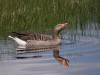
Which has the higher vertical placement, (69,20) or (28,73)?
(69,20)

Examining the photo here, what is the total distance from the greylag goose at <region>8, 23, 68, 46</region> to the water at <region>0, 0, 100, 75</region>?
21cm

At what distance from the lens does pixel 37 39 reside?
47.9 ft

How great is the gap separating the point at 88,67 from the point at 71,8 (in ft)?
22.1

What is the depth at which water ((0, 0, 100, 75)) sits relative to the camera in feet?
35.2

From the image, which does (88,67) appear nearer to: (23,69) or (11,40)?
(23,69)

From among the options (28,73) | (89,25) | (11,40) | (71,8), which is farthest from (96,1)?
(28,73)

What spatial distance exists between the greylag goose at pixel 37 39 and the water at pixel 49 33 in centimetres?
21

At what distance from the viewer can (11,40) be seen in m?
14.9

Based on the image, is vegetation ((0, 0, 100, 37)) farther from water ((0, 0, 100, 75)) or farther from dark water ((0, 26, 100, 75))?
dark water ((0, 26, 100, 75))

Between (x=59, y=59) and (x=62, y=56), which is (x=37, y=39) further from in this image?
(x=59, y=59)

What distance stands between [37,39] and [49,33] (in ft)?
4.57

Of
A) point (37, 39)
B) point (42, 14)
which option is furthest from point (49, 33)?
point (37, 39)

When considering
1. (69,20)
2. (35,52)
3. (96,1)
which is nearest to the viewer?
(35,52)

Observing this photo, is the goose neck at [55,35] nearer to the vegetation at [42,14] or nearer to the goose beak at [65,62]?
the vegetation at [42,14]
